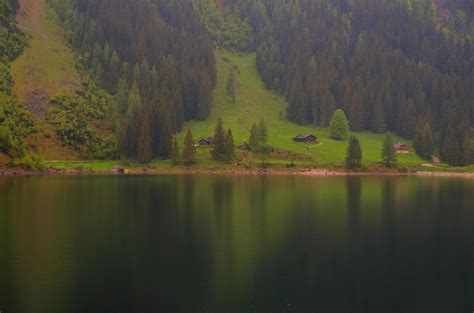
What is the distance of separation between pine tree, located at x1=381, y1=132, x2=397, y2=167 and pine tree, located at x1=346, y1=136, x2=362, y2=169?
8.88 meters

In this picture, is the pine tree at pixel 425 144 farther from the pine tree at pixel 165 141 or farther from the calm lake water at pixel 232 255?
the calm lake water at pixel 232 255

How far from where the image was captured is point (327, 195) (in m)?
99.4

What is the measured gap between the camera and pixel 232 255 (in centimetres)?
4775

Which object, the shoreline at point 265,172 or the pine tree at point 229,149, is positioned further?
the pine tree at point 229,149

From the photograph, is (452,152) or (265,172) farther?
(452,152)

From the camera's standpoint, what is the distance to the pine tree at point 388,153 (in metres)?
166

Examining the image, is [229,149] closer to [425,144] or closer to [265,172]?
[265,172]

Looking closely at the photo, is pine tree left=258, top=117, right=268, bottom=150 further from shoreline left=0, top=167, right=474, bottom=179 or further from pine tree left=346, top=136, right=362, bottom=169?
pine tree left=346, top=136, right=362, bottom=169

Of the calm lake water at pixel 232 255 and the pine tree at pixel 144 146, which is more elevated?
the pine tree at pixel 144 146

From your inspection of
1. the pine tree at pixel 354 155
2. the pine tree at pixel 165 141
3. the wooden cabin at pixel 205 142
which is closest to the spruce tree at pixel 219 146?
the wooden cabin at pixel 205 142

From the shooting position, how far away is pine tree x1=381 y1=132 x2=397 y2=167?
166 meters

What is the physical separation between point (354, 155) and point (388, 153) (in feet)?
39.4

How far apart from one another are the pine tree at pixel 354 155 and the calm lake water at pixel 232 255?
7566 centimetres

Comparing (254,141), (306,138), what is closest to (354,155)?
(306,138)
